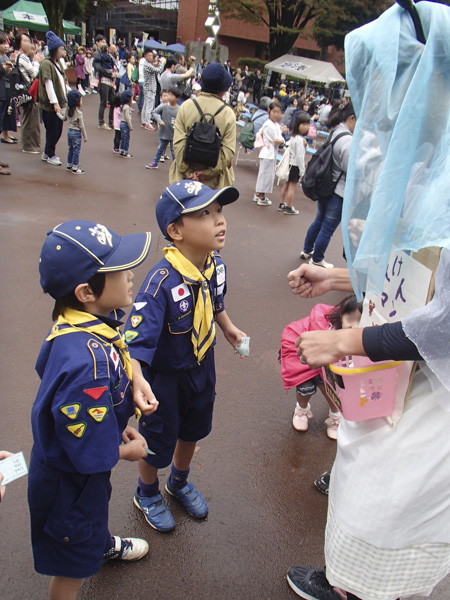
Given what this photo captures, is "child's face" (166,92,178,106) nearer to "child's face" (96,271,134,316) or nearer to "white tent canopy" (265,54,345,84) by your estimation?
"child's face" (96,271,134,316)

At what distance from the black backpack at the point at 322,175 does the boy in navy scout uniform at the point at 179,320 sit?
3.23m

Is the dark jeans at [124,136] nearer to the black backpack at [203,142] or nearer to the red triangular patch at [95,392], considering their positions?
the black backpack at [203,142]

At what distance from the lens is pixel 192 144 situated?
4.68 m

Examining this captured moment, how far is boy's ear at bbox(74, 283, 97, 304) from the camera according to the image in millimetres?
1516

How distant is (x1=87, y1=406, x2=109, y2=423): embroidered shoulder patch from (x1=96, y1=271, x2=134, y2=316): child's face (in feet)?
1.21

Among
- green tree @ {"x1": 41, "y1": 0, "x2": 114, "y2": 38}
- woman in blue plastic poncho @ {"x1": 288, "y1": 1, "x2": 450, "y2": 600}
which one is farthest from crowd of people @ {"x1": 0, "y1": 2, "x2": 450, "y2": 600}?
green tree @ {"x1": 41, "y1": 0, "x2": 114, "y2": 38}

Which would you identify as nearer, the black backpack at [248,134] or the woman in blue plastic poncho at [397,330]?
the woman in blue plastic poncho at [397,330]

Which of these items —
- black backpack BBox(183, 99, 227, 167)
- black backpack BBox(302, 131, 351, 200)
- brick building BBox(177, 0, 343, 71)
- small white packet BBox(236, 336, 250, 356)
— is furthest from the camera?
brick building BBox(177, 0, 343, 71)

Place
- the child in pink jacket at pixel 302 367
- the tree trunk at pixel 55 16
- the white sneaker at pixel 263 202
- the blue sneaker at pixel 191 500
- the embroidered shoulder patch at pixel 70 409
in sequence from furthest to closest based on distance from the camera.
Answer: the tree trunk at pixel 55 16, the white sneaker at pixel 263 202, the child in pink jacket at pixel 302 367, the blue sneaker at pixel 191 500, the embroidered shoulder patch at pixel 70 409

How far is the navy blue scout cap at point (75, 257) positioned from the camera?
1.48 meters

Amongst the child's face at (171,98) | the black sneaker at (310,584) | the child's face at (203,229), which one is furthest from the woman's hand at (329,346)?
the child's face at (171,98)

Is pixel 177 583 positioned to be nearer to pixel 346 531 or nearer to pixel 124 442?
pixel 124 442

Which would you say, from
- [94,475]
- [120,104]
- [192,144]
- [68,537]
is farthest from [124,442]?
[120,104]

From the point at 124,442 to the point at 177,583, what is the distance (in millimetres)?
822
